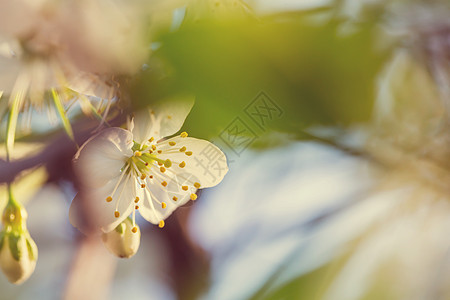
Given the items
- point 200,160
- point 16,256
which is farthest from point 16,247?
point 200,160

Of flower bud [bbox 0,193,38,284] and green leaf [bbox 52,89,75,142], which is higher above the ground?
green leaf [bbox 52,89,75,142]

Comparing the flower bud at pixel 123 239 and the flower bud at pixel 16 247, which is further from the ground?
the flower bud at pixel 16 247

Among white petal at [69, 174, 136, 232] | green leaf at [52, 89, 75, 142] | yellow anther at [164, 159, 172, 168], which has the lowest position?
yellow anther at [164, 159, 172, 168]

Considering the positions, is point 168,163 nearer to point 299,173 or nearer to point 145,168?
point 145,168

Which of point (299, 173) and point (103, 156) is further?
point (299, 173)

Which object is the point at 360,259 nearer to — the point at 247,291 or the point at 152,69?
the point at 247,291

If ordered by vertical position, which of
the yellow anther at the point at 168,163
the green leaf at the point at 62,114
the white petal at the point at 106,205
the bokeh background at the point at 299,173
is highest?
the green leaf at the point at 62,114
